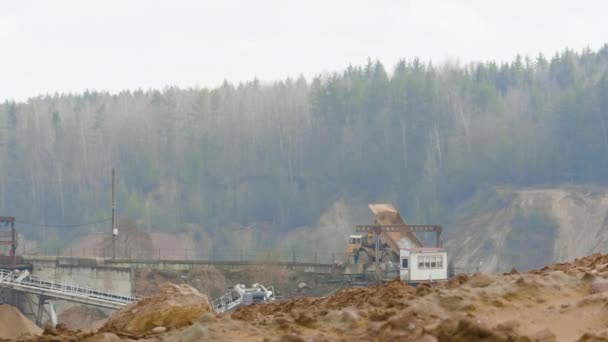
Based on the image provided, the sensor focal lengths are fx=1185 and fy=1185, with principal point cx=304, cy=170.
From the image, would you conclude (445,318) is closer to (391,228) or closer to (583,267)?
(583,267)

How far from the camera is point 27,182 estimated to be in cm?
15238

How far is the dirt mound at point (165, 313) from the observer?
20641 mm

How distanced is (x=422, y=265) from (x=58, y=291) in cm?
2153

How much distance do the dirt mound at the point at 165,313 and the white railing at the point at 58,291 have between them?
1626 inches

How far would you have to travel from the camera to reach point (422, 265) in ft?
235

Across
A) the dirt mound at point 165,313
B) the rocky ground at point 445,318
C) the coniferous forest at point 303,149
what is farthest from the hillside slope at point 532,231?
the rocky ground at point 445,318

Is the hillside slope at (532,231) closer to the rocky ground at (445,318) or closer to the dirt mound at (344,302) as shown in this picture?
the dirt mound at (344,302)

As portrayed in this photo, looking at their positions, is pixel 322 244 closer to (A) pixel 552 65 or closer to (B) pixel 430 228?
(B) pixel 430 228

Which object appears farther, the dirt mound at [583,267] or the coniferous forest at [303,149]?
the coniferous forest at [303,149]

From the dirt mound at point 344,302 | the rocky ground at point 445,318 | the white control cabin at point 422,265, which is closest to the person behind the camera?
the rocky ground at point 445,318

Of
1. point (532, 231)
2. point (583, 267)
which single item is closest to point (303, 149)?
point (532, 231)

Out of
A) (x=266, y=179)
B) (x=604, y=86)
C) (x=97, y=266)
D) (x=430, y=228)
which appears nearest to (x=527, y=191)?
(x=604, y=86)

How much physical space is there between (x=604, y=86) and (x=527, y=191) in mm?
20444

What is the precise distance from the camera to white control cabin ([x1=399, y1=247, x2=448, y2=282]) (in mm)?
71125
